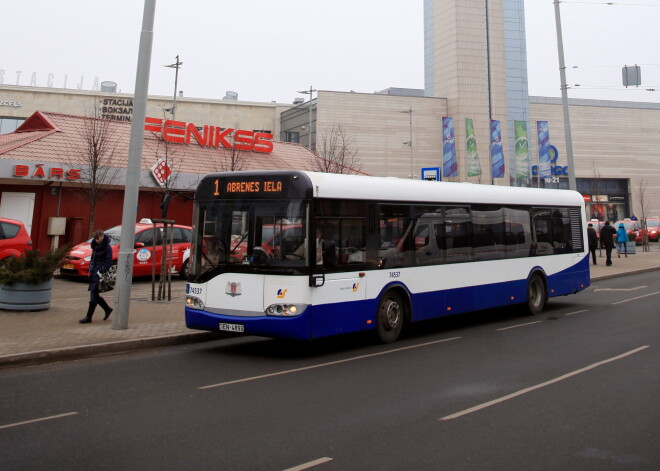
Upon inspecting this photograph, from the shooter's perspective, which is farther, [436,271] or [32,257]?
[32,257]

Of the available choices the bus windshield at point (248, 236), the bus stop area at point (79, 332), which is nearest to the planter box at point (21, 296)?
the bus stop area at point (79, 332)

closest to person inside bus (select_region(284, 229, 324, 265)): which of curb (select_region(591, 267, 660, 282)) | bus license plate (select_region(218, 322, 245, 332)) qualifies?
bus license plate (select_region(218, 322, 245, 332))

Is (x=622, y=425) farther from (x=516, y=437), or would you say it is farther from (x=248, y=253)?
(x=248, y=253)

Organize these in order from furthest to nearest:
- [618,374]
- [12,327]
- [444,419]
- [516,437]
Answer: [12,327] → [618,374] → [444,419] → [516,437]

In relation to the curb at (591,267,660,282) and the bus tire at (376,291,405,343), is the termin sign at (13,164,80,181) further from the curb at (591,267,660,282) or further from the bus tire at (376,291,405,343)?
the curb at (591,267,660,282)

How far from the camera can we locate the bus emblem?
8888 millimetres

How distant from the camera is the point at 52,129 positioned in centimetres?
2638

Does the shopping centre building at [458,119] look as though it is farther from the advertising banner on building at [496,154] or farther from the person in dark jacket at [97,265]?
the person in dark jacket at [97,265]

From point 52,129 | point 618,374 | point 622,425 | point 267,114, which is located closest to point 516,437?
point 622,425

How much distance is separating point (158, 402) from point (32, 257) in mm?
6967

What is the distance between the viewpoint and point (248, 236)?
899 centimetres

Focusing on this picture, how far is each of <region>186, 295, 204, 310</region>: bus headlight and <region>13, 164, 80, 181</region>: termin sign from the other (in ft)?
54.6

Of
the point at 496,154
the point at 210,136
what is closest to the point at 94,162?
the point at 210,136

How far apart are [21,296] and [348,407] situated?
880cm
